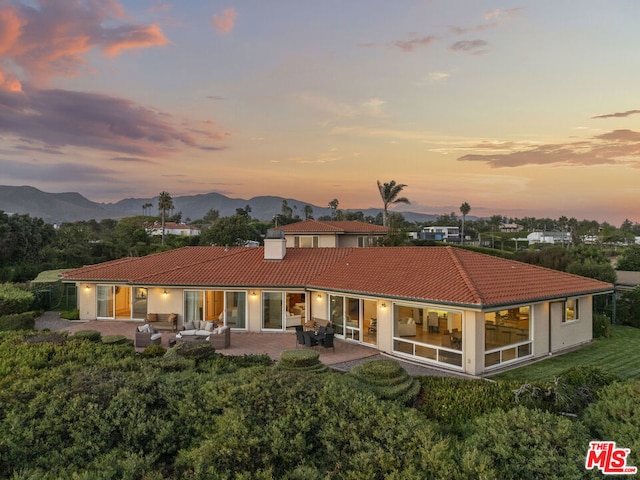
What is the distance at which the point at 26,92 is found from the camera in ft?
78.2

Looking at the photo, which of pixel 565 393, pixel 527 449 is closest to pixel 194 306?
pixel 565 393

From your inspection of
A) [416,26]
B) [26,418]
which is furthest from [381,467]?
[416,26]

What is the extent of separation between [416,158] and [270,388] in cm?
2265

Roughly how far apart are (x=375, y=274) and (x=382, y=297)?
2353 mm

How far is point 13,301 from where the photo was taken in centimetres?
1930

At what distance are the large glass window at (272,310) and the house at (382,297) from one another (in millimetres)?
48

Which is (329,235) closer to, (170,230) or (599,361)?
(599,361)

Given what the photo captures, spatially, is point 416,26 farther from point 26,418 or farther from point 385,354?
point 26,418

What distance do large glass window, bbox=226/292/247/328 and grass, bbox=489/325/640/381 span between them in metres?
10.9

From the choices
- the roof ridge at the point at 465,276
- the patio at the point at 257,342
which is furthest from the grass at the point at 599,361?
the patio at the point at 257,342

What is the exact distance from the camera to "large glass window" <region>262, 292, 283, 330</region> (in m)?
17.3

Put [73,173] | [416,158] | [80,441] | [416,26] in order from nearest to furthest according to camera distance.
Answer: [80,441] < [416,26] < [416,158] < [73,173]

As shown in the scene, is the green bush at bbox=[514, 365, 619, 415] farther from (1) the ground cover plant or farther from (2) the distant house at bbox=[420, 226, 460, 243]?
(2) the distant house at bbox=[420, 226, 460, 243]

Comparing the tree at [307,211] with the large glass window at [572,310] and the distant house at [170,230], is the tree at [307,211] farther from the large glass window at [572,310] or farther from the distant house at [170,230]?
the large glass window at [572,310]
